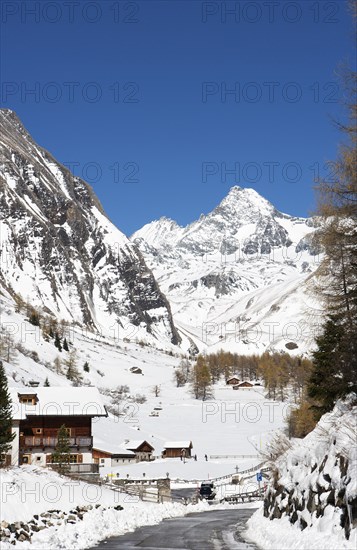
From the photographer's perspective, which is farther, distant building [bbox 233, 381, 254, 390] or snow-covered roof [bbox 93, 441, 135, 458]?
distant building [bbox 233, 381, 254, 390]

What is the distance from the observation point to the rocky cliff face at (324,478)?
17455mm

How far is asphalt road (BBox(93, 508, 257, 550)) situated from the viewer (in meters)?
23.6

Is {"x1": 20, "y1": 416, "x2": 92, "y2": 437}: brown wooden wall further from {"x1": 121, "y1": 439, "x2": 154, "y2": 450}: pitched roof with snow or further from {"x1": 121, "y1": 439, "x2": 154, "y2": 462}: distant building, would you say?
{"x1": 121, "y1": 439, "x2": 154, "y2": 450}: pitched roof with snow

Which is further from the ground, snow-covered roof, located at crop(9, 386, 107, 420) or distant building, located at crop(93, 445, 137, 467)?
snow-covered roof, located at crop(9, 386, 107, 420)

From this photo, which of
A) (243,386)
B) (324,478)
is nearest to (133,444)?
(324,478)

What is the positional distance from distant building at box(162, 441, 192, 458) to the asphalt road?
232ft

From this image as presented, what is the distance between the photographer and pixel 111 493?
41531mm

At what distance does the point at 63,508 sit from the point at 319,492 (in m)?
14.4

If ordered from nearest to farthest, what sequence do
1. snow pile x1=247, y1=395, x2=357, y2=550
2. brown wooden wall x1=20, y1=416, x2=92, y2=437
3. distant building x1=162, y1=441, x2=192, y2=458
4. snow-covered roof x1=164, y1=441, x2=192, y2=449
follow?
snow pile x1=247, y1=395, x2=357, y2=550 < brown wooden wall x1=20, y1=416, x2=92, y2=437 < distant building x1=162, y1=441, x2=192, y2=458 < snow-covered roof x1=164, y1=441, x2=192, y2=449

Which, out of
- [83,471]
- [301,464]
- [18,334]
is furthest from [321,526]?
[18,334]

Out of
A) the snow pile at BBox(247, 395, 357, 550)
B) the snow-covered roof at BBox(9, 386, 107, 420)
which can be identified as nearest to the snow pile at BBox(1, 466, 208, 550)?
the snow pile at BBox(247, 395, 357, 550)

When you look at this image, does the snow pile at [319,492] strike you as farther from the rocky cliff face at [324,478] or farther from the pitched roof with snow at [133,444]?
the pitched roof with snow at [133,444]

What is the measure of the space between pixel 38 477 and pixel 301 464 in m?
13.9

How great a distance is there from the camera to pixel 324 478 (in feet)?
63.4
